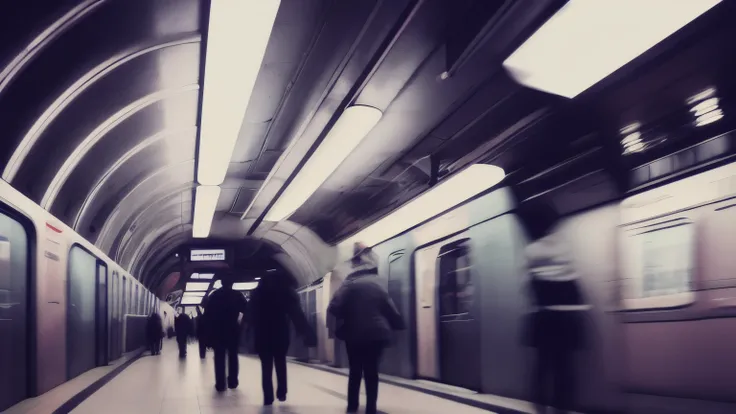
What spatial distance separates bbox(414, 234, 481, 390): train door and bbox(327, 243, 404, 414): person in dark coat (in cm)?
254

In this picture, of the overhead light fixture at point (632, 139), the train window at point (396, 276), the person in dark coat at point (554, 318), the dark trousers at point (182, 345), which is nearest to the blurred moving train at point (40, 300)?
the person in dark coat at point (554, 318)

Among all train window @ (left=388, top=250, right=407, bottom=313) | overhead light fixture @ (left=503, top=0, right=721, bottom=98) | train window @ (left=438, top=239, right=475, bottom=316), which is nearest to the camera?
overhead light fixture @ (left=503, top=0, right=721, bottom=98)

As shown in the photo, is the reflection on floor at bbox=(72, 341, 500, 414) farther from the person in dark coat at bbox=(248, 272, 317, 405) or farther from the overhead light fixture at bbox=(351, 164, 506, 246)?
the overhead light fixture at bbox=(351, 164, 506, 246)

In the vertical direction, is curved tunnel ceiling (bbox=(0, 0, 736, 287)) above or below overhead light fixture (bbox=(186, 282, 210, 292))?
above

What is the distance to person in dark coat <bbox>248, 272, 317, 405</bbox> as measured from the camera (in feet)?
23.3

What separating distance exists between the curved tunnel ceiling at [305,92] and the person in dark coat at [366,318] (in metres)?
1.89

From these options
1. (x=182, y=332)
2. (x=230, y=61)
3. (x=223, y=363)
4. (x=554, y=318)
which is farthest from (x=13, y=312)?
(x=182, y=332)

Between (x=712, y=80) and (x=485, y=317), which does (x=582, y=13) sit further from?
(x=485, y=317)

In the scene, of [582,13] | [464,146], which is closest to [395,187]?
[464,146]

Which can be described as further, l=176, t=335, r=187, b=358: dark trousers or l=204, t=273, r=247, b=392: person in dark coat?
l=176, t=335, r=187, b=358: dark trousers

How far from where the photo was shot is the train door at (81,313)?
31.6ft

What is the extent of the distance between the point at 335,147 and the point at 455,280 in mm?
2480

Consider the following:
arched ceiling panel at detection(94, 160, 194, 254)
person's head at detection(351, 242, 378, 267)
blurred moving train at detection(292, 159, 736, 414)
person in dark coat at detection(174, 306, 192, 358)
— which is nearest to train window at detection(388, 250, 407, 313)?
blurred moving train at detection(292, 159, 736, 414)

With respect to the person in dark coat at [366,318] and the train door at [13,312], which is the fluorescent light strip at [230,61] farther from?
the train door at [13,312]
